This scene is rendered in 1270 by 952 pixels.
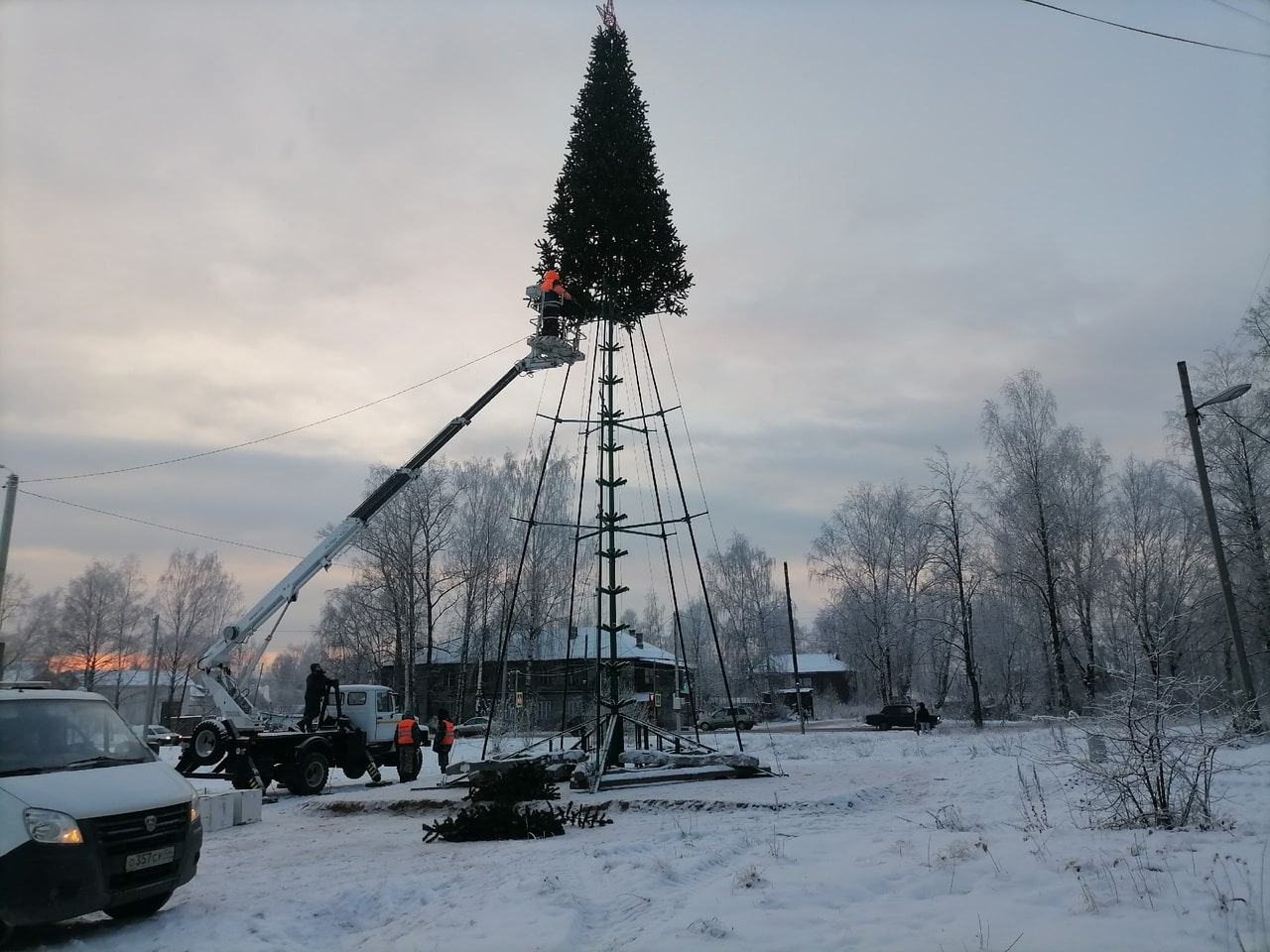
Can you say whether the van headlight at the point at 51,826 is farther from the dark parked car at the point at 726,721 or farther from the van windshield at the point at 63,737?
the dark parked car at the point at 726,721

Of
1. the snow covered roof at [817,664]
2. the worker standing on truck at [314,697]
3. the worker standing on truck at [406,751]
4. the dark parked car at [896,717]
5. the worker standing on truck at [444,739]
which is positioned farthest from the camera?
the snow covered roof at [817,664]

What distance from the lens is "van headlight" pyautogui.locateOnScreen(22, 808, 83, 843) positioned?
5703mm

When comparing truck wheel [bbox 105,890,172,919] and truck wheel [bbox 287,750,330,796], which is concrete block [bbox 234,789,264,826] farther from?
truck wheel [bbox 105,890,172,919]

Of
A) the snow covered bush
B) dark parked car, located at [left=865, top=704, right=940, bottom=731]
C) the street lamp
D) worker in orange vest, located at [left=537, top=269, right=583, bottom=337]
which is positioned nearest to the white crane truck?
worker in orange vest, located at [left=537, top=269, right=583, bottom=337]

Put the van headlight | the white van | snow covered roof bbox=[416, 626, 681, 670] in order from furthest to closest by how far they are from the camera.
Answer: snow covered roof bbox=[416, 626, 681, 670], the van headlight, the white van

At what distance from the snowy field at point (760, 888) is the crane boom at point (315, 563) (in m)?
8.40

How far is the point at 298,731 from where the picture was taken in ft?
62.1

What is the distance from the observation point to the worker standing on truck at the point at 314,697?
19.0 meters

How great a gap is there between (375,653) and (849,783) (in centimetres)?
3635

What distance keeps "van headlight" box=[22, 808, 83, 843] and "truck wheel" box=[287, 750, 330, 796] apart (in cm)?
1305

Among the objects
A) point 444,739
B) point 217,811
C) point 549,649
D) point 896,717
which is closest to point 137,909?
point 217,811

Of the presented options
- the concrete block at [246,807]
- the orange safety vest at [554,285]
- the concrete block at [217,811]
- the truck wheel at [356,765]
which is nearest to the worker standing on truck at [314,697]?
the truck wheel at [356,765]

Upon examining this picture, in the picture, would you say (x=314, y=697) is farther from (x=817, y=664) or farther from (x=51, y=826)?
(x=817, y=664)

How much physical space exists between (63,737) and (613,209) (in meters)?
13.7
